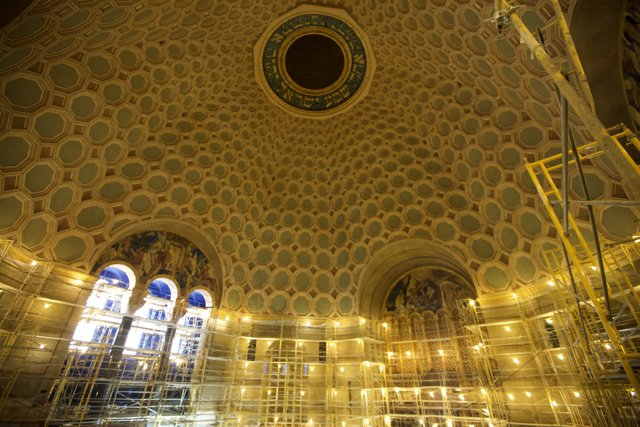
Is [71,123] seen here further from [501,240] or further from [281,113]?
[501,240]

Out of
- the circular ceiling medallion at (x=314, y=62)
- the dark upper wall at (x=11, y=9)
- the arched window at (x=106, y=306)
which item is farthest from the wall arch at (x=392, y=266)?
the dark upper wall at (x=11, y=9)

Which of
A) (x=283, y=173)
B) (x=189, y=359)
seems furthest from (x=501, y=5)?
(x=189, y=359)

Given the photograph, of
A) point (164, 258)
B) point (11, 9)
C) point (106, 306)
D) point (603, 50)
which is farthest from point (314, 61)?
point (106, 306)

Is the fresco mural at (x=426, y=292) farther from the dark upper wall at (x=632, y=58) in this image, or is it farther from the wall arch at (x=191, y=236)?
the dark upper wall at (x=632, y=58)

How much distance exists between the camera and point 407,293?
880 inches

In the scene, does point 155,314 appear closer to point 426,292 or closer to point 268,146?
point 268,146

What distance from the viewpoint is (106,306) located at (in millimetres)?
16516

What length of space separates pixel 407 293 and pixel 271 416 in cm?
1123

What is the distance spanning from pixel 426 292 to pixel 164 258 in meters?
16.4

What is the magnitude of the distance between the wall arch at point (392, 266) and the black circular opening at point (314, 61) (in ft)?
36.2

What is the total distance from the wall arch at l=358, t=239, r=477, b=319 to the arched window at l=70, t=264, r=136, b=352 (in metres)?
13.5

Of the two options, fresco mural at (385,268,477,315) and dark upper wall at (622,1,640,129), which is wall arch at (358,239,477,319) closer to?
fresco mural at (385,268,477,315)

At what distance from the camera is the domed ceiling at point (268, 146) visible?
1373 cm

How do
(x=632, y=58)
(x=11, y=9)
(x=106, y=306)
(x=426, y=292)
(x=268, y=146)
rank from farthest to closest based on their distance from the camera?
(x=426, y=292) → (x=268, y=146) → (x=106, y=306) → (x=11, y=9) → (x=632, y=58)
